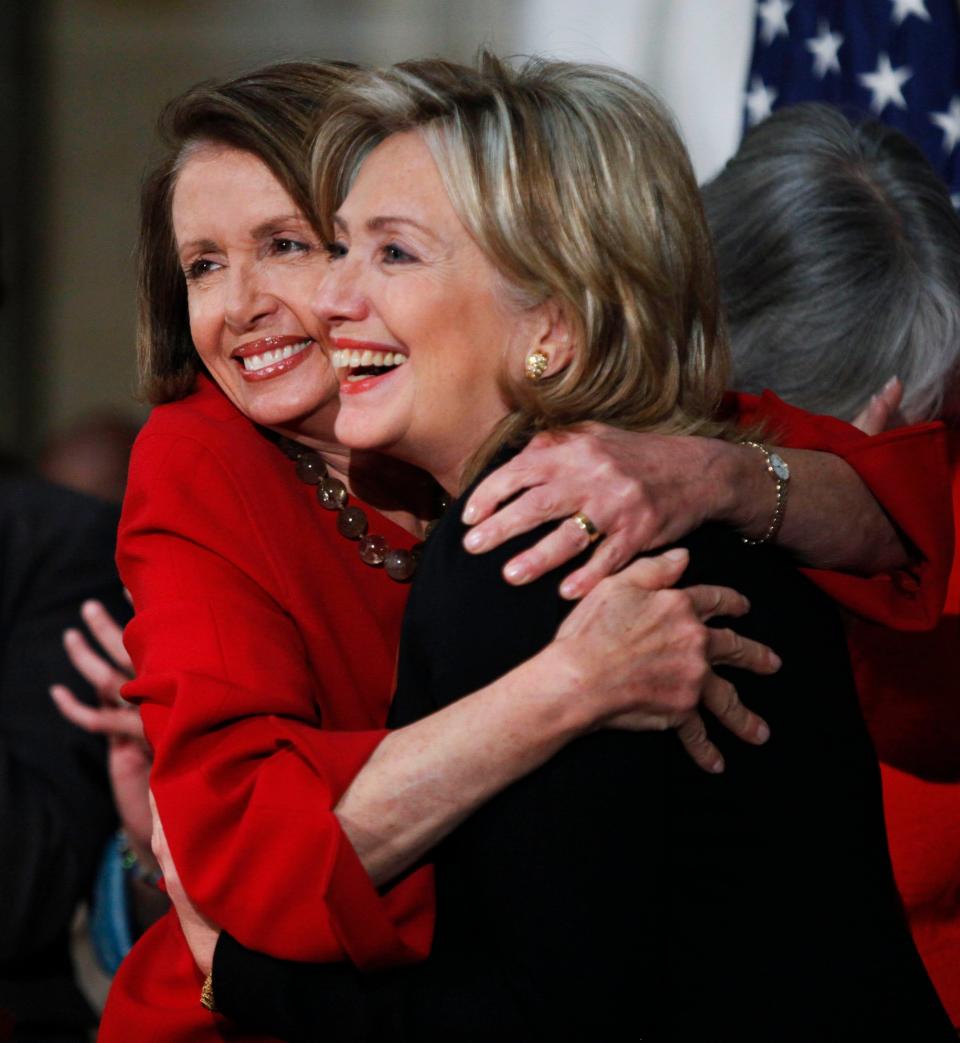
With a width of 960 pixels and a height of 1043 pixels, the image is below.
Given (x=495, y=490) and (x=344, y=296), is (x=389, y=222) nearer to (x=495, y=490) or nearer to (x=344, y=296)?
(x=344, y=296)

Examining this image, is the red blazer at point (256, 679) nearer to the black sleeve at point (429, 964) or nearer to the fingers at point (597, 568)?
the black sleeve at point (429, 964)

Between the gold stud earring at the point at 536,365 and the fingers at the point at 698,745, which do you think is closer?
the fingers at the point at 698,745

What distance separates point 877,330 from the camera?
281 cm

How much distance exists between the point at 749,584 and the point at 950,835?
3.04 feet

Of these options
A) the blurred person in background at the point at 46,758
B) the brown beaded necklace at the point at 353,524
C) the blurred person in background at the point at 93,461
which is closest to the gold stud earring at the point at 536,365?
the brown beaded necklace at the point at 353,524

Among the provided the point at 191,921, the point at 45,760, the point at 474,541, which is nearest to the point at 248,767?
the point at 191,921

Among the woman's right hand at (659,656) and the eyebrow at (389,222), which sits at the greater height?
the eyebrow at (389,222)

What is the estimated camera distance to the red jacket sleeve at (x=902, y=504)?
2.34 m

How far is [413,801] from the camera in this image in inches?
72.9

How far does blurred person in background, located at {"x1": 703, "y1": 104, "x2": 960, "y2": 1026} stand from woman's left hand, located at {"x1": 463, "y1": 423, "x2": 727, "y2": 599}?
85 centimetres

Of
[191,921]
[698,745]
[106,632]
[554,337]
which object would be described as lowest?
[106,632]

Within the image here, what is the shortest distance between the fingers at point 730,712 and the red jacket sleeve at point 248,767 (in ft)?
1.30

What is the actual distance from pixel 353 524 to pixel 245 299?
14.5 inches

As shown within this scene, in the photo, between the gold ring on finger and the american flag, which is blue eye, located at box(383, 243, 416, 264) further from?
the american flag
